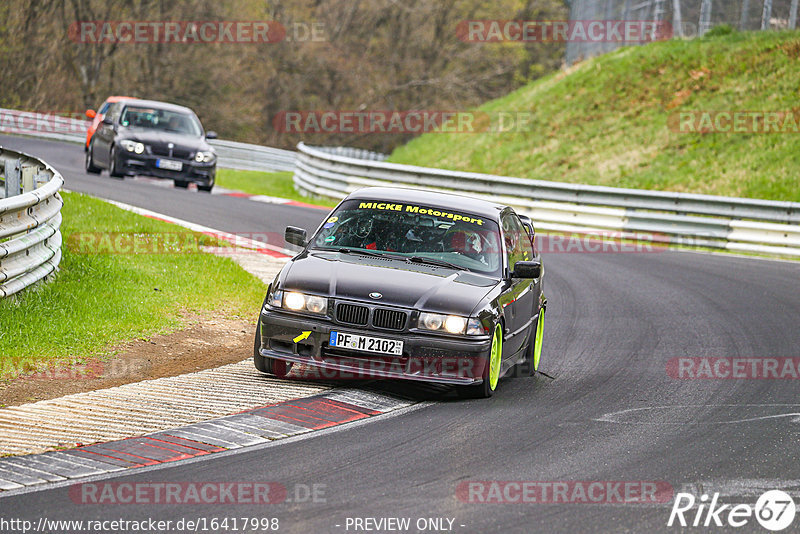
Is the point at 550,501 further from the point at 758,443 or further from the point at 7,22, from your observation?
the point at 7,22

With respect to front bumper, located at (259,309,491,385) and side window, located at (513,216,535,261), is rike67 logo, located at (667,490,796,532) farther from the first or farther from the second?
side window, located at (513,216,535,261)

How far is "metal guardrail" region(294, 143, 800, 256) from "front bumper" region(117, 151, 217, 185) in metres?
4.29

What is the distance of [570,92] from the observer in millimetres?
34844

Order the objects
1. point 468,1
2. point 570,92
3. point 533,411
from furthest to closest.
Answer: point 468,1 < point 570,92 < point 533,411

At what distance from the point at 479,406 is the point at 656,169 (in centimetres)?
2151

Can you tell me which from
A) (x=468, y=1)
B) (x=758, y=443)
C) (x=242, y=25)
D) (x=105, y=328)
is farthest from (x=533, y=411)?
(x=468, y=1)

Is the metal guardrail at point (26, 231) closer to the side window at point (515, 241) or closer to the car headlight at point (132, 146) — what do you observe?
the side window at point (515, 241)

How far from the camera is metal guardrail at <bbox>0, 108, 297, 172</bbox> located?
37.6 meters

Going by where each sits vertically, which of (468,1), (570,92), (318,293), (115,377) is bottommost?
(115,377)

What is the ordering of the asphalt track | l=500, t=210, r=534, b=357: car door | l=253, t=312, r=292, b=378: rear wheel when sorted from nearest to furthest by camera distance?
the asphalt track → l=253, t=312, r=292, b=378: rear wheel → l=500, t=210, r=534, b=357: car door

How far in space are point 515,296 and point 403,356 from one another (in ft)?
4.69

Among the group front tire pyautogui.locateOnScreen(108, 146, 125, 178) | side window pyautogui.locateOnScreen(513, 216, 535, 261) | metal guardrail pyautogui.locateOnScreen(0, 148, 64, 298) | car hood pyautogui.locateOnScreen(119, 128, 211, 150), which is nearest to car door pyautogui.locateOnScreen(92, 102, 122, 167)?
front tire pyautogui.locateOnScreen(108, 146, 125, 178)

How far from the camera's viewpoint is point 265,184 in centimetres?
3145

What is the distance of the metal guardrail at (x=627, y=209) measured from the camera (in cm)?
2106
